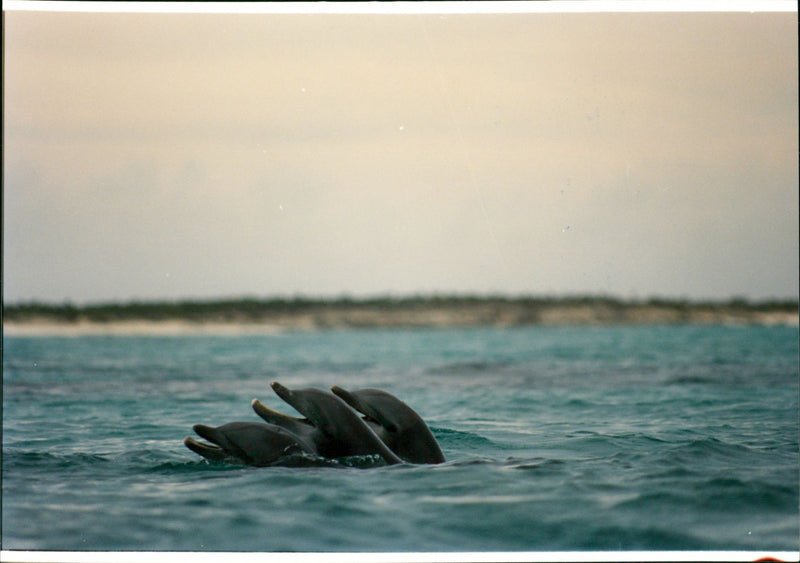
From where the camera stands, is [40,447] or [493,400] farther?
[493,400]

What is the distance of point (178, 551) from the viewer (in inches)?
289

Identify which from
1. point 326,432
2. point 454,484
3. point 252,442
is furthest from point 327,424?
point 454,484

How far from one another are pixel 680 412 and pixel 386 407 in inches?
267

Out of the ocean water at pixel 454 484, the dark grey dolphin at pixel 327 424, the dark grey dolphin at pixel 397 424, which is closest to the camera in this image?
the ocean water at pixel 454 484

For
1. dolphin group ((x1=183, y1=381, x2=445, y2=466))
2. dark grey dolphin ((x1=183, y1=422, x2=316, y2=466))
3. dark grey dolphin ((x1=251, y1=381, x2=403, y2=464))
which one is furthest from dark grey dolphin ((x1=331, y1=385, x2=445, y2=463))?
dark grey dolphin ((x1=183, y1=422, x2=316, y2=466))

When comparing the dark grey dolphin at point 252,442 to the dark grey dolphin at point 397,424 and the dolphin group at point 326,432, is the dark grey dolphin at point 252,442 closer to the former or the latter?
the dolphin group at point 326,432

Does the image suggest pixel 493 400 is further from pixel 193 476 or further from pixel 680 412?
pixel 193 476

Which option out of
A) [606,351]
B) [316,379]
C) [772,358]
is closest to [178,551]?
[316,379]

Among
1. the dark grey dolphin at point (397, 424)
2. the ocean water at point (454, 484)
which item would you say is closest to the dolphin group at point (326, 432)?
the dark grey dolphin at point (397, 424)

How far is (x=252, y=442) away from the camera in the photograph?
337 inches

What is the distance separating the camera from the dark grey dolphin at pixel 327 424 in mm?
8406

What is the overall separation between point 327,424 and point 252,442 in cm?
68

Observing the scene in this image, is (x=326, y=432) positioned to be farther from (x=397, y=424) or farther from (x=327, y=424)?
(x=397, y=424)

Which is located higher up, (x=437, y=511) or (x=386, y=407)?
(x=386, y=407)
